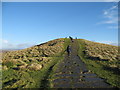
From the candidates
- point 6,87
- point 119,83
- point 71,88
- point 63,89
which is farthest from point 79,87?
point 6,87

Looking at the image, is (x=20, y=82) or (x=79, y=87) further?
(x=20, y=82)

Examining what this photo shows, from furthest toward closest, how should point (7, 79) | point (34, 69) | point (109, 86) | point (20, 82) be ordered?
point (34, 69)
point (7, 79)
point (20, 82)
point (109, 86)

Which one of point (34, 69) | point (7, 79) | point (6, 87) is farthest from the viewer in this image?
point (34, 69)

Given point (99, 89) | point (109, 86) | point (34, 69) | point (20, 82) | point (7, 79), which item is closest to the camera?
point (99, 89)

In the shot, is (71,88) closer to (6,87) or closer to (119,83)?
(119,83)

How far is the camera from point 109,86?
16969 millimetres

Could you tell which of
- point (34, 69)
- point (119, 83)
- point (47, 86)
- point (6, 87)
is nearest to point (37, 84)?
point (47, 86)

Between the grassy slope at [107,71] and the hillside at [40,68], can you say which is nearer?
the grassy slope at [107,71]

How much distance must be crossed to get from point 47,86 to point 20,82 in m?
5.65

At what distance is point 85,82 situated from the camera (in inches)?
738

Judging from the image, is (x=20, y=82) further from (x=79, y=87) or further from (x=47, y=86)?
(x=79, y=87)

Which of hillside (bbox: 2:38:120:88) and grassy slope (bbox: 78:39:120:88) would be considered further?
hillside (bbox: 2:38:120:88)

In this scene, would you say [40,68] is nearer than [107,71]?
No

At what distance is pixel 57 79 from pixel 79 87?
509cm
